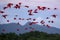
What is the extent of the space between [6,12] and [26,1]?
246 millimetres

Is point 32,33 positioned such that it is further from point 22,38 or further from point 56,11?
point 56,11

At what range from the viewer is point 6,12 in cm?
208

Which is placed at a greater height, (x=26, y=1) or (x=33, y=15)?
(x=26, y=1)

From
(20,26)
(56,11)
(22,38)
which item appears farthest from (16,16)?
(56,11)

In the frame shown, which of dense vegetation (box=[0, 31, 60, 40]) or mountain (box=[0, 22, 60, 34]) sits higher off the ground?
mountain (box=[0, 22, 60, 34])

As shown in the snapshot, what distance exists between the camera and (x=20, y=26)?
2037mm

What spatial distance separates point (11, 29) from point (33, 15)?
28 centimetres

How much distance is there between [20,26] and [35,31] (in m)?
0.17

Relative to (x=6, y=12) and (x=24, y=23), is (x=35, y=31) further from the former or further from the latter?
(x=6, y=12)

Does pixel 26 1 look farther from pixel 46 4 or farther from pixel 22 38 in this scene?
pixel 22 38

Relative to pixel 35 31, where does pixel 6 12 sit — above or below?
above

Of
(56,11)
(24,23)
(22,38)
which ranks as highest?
(56,11)

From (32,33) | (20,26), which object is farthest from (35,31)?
(20,26)

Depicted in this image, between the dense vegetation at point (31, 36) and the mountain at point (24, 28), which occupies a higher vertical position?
the mountain at point (24, 28)
